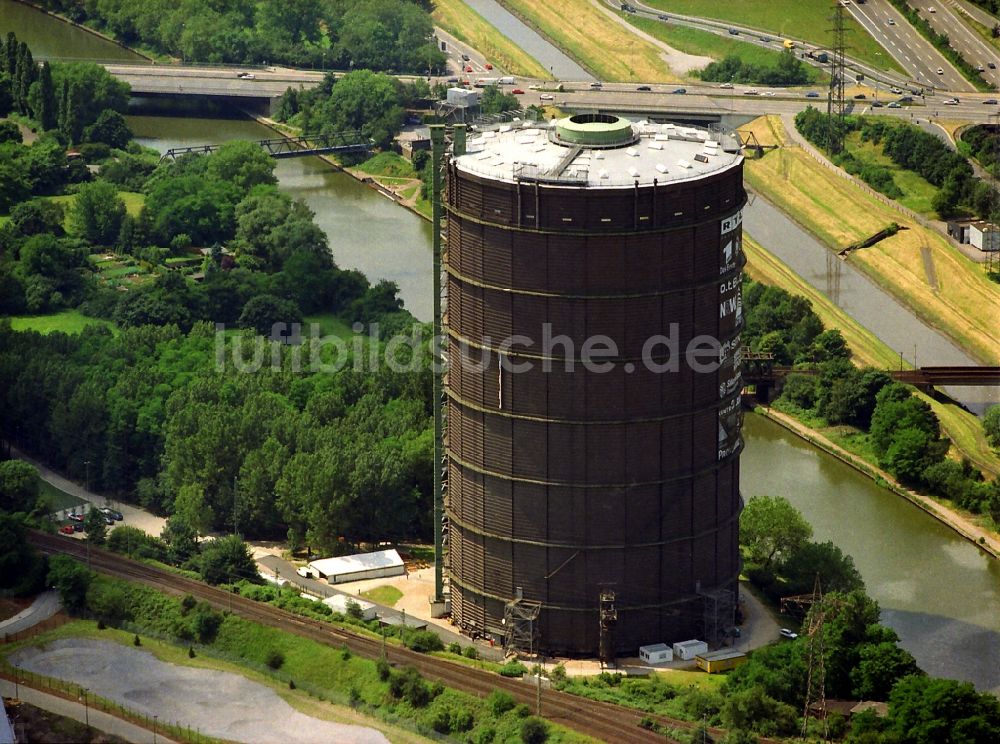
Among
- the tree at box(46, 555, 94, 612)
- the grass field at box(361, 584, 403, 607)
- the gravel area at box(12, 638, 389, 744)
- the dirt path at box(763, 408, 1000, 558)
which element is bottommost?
the dirt path at box(763, 408, 1000, 558)

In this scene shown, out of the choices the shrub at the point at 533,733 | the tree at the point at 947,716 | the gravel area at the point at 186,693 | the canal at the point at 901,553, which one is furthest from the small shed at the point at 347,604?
the tree at the point at 947,716

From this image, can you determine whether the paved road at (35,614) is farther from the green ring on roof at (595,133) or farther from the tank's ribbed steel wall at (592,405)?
the green ring on roof at (595,133)

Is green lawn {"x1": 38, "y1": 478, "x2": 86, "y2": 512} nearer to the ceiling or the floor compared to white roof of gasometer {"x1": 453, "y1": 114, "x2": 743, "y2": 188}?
nearer to the floor

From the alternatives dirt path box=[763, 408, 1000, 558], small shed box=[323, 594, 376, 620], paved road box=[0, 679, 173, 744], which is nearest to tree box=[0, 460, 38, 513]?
small shed box=[323, 594, 376, 620]

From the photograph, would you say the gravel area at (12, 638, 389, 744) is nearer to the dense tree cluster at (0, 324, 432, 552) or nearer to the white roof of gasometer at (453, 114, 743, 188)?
the dense tree cluster at (0, 324, 432, 552)

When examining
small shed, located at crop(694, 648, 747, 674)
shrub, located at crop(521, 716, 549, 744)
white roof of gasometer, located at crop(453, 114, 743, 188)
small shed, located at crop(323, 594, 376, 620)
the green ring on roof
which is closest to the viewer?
shrub, located at crop(521, 716, 549, 744)

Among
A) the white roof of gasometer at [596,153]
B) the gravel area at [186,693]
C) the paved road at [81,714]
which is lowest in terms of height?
the gravel area at [186,693]
